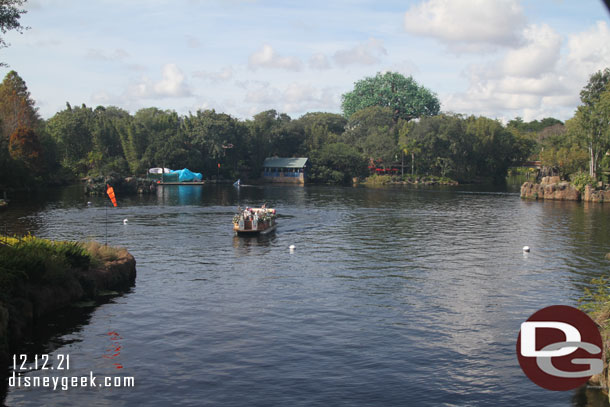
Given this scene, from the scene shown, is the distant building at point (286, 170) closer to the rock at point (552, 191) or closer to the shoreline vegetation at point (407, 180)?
the shoreline vegetation at point (407, 180)

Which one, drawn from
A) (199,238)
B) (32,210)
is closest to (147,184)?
(32,210)

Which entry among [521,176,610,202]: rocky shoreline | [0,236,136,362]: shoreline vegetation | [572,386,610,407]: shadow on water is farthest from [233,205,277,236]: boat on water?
[521,176,610,202]: rocky shoreline

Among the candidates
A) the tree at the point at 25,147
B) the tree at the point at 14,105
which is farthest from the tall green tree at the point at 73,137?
the tree at the point at 25,147

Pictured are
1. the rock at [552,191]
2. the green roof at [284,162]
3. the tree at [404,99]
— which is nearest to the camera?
the rock at [552,191]

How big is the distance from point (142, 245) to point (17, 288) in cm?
2318

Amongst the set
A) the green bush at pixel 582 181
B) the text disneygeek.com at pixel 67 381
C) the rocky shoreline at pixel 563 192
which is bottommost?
the text disneygeek.com at pixel 67 381

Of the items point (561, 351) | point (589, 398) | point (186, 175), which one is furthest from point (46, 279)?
point (186, 175)

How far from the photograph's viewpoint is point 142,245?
47125 millimetres

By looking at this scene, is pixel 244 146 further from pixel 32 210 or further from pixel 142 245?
pixel 142 245

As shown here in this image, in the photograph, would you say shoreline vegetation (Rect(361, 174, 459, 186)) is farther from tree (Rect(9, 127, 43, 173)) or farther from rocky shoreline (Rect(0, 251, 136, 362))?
rocky shoreline (Rect(0, 251, 136, 362))

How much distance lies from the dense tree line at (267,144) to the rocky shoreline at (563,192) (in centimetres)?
1498

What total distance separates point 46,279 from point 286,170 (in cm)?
12131

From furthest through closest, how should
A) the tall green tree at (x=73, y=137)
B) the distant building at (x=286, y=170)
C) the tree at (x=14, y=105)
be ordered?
the distant building at (x=286, y=170) → the tall green tree at (x=73, y=137) → the tree at (x=14, y=105)

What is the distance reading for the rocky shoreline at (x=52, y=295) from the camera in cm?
2177
